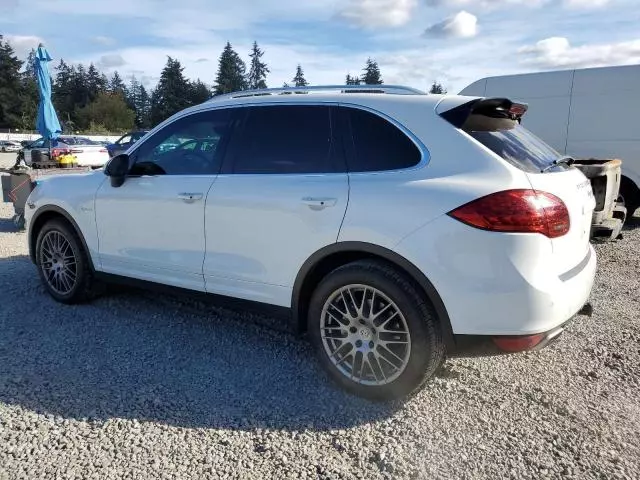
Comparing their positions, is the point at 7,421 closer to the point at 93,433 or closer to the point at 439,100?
the point at 93,433

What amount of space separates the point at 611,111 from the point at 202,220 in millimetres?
7551

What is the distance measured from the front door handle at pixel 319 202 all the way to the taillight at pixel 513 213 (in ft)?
2.50

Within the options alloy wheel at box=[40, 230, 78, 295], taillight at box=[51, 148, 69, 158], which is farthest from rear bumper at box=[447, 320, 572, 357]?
taillight at box=[51, 148, 69, 158]

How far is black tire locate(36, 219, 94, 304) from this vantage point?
15.4 ft

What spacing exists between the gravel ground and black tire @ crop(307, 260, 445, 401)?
0.10 meters

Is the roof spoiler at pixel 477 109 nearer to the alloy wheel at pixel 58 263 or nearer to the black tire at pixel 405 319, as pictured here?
the black tire at pixel 405 319

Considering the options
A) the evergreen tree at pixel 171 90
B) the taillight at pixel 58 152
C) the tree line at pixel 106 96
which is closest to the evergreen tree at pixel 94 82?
the tree line at pixel 106 96

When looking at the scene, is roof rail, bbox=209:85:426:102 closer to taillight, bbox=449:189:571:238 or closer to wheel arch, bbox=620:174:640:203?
taillight, bbox=449:189:571:238

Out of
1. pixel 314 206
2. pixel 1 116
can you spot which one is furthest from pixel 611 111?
pixel 1 116

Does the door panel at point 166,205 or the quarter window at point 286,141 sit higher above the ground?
the quarter window at point 286,141

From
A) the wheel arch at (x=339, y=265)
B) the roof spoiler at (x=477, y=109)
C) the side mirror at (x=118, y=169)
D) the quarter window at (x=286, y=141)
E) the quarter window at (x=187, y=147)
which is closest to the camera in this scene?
the wheel arch at (x=339, y=265)

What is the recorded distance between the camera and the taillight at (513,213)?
269 centimetres

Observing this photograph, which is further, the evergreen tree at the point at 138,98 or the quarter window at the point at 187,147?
the evergreen tree at the point at 138,98

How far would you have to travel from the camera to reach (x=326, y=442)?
279cm
